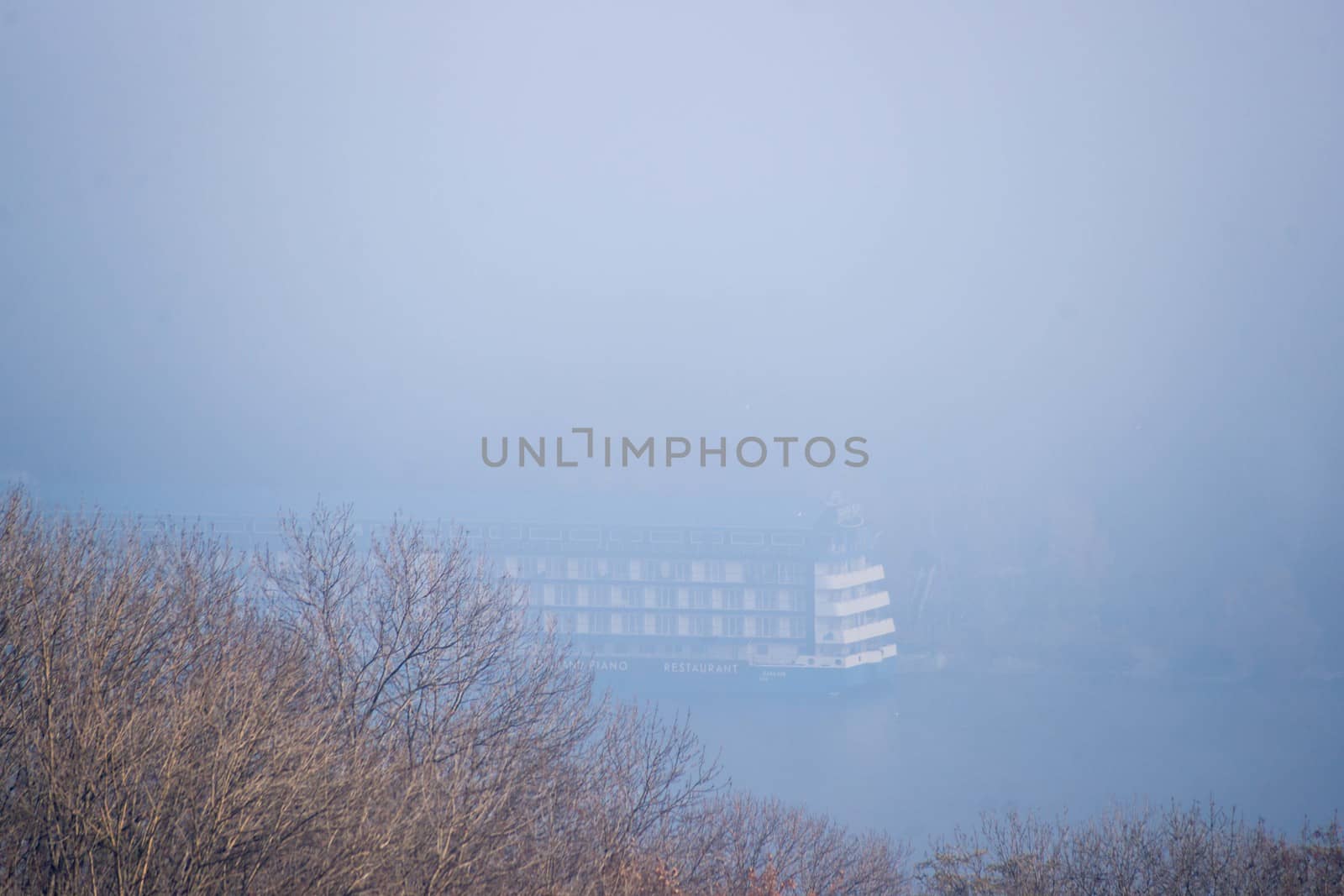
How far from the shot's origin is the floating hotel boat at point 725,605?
34406 mm

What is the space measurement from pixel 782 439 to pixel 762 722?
3260cm

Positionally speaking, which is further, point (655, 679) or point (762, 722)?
point (655, 679)

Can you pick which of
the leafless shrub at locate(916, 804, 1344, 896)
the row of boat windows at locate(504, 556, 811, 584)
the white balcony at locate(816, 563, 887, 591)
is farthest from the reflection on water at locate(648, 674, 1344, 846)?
the leafless shrub at locate(916, 804, 1344, 896)

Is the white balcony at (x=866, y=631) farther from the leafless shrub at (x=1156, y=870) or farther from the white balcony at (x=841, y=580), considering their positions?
the leafless shrub at (x=1156, y=870)

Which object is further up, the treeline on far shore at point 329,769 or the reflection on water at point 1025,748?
the treeline on far shore at point 329,769

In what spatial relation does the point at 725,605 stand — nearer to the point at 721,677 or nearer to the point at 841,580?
the point at 721,677

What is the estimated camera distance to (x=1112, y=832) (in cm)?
1177

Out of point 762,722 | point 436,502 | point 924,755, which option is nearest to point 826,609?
point 762,722

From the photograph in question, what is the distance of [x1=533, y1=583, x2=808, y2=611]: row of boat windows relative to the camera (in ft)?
115

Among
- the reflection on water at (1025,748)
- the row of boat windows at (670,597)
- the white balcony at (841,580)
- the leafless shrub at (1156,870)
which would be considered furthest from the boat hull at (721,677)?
the leafless shrub at (1156,870)

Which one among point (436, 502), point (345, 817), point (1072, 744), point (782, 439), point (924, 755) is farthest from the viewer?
point (782, 439)

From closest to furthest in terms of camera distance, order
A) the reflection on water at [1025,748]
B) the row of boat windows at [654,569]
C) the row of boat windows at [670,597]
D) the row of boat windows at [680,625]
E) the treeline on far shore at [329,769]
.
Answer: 1. the treeline on far shore at [329,769]
2. the reflection on water at [1025,748]
3. the row of boat windows at [680,625]
4. the row of boat windows at [670,597]
5. the row of boat windows at [654,569]

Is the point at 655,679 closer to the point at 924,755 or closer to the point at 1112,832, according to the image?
the point at 924,755

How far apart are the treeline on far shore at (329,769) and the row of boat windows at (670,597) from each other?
2261 cm
